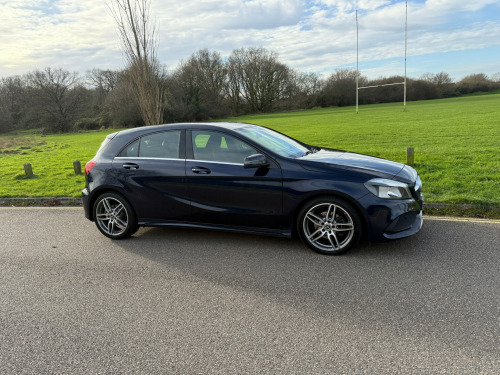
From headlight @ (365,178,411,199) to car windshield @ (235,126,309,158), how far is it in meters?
1.09

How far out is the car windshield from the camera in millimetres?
5148

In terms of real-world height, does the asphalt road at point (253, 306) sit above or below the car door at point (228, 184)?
below

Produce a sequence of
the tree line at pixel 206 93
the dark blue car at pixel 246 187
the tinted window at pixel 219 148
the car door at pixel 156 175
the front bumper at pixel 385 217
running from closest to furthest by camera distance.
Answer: the front bumper at pixel 385 217 → the dark blue car at pixel 246 187 → the tinted window at pixel 219 148 → the car door at pixel 156 175 → the tree line at pixel 206 93

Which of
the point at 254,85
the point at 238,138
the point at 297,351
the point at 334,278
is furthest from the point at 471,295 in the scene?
the point at 254,85

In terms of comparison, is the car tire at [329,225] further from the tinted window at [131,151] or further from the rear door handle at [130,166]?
the tinted window at [131,151]

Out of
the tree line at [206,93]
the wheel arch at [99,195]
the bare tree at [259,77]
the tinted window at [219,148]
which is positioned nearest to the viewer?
the tinted window at [219,148]

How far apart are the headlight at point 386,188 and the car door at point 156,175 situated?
240 cm

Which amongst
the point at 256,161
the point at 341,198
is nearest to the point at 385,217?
the point at 341,198

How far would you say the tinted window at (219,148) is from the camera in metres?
5.07

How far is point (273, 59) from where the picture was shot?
81.6 meters

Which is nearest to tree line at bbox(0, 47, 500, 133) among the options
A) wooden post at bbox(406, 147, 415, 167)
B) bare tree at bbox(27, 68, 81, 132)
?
bare tree at bbox(27, 68, 81, 132)

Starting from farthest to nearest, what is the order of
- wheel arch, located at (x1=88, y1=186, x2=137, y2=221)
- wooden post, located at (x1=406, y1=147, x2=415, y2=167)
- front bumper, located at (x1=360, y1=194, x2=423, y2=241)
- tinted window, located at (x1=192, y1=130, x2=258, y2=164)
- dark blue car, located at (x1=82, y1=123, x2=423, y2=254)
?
1. wooden post, located at (x1=406, y1=147, x2=415, y2=167)
2. wheel arch, located at (x1=88, y1=186, x2=137, y2=221)
3. tinted window, located at (x1=192, y1=130, x2=258, y2=164)
4. dark blue car, located at (x1=82, y1=123, x2=423, y2=254)
5. front bumper, located at (x1=360, y1=194, x2=423, y2=241)

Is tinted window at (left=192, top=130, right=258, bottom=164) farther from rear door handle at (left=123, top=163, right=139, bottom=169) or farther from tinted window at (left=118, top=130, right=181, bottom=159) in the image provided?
rear door handle at (left=123, top=163, right=139, bottom=169)

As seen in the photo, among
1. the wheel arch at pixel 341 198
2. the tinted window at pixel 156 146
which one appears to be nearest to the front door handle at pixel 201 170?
the tinted window at pixel 156 146
